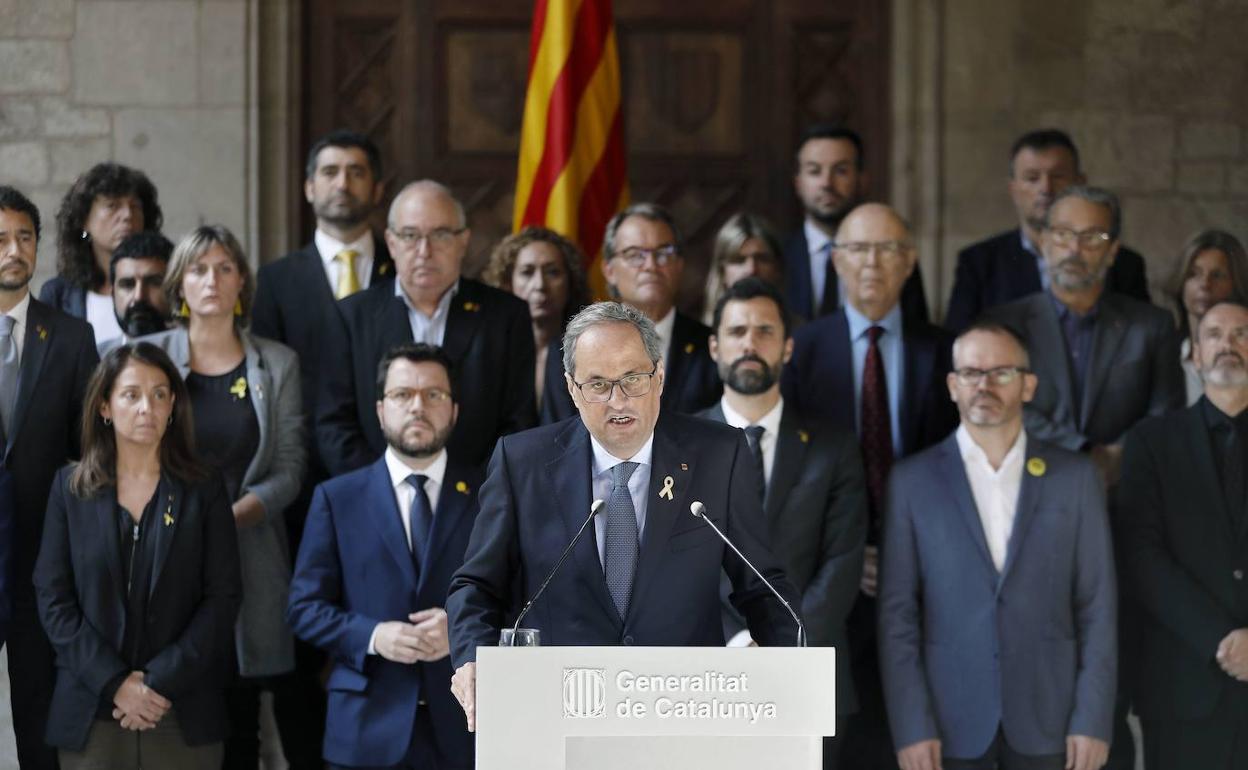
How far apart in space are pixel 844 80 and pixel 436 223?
2690 millimetres

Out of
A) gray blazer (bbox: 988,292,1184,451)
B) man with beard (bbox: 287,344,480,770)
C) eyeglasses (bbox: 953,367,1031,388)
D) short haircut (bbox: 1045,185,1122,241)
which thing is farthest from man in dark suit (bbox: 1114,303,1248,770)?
man with beard (bbox: 287,344,480,770)

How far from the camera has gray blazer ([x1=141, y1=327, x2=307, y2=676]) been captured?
4973mm

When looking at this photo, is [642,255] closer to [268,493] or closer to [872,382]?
[872,382]

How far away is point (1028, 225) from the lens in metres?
5.89

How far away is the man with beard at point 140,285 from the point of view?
5.17 m

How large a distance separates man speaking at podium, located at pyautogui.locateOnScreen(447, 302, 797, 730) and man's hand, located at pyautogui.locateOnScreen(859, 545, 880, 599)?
1.64 meters

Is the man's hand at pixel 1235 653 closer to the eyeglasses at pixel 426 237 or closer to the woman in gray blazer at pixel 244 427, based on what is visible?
the eyeglasses at pixel 426 237

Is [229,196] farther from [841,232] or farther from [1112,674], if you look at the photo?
[1112,674]

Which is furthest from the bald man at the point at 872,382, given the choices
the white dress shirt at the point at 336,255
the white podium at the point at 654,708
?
the white podium at the point at 654,708

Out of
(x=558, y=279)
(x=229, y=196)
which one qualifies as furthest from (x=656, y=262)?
(x=229, y=196)

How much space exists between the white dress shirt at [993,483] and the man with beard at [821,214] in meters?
1.09

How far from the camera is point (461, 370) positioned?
202 inches

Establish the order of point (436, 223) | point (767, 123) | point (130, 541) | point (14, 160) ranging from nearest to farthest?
point (130, 541) → point (436, 223) → point (14, 160) → point (767, 123)

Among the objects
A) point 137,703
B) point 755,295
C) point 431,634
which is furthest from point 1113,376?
point 137,703
